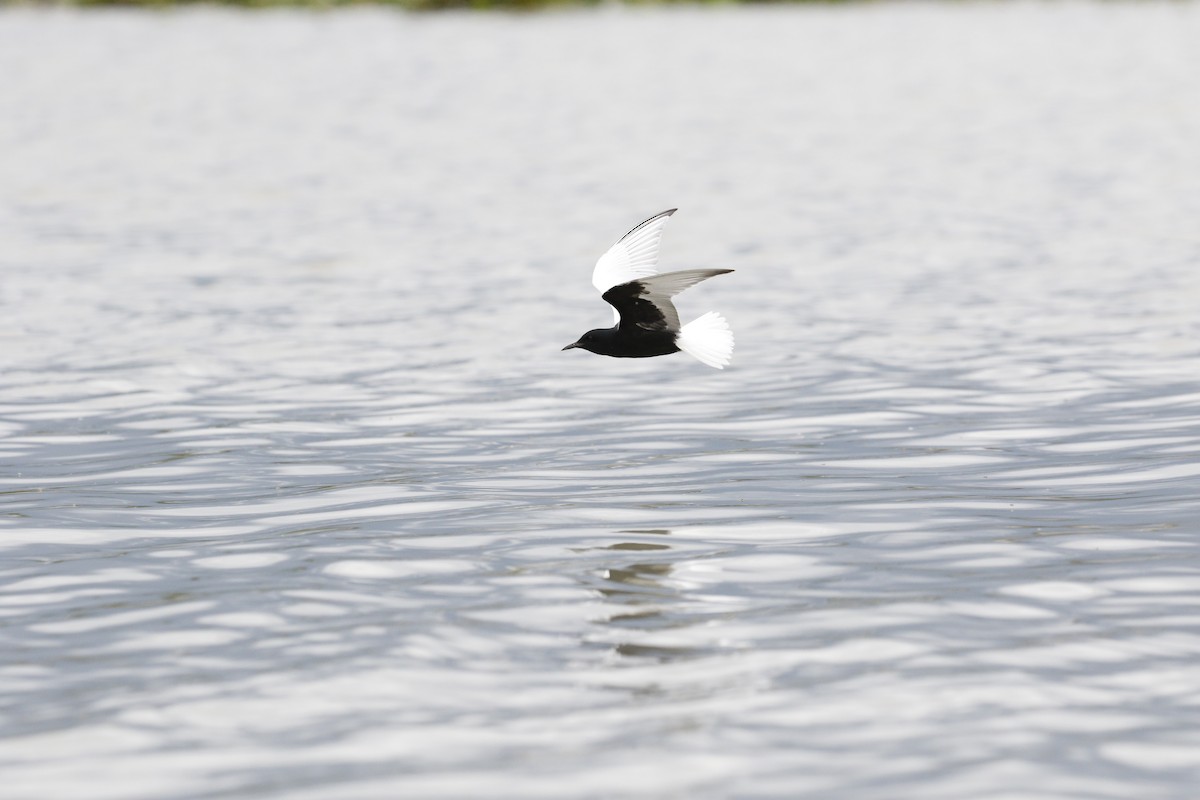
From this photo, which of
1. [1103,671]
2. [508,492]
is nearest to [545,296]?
[508,492]

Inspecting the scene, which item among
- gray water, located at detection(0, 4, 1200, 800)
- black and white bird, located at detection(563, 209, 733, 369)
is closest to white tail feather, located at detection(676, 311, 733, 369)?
black and white bird, located at detection(563, 209, 733, 369)

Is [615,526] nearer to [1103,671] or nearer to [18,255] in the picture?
[1103,671]

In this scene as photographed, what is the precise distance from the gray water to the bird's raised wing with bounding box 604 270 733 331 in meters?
0.86

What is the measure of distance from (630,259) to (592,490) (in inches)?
48.5

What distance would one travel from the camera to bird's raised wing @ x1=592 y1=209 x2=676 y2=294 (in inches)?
393

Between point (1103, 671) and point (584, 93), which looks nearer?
point (1103, 671)

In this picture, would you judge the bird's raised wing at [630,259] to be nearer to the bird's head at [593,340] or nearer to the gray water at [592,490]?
the bird's head at [593,340]

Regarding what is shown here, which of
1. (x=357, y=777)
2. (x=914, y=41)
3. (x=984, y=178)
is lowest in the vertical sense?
(x=357, y=777)

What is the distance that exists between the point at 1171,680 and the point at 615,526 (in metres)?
3.10

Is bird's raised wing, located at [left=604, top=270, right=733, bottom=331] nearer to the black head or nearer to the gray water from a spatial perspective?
the black head

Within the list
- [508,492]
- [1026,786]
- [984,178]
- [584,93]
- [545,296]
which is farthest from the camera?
[584,93]

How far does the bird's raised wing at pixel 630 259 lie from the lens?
393 inches

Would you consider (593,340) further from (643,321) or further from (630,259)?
(630,259)

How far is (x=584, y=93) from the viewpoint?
4200 cm
